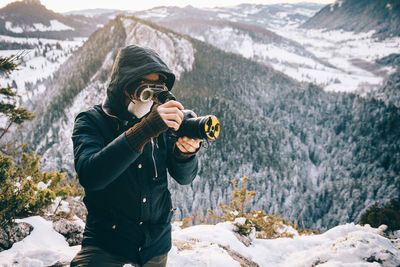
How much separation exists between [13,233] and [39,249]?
81 centimetres

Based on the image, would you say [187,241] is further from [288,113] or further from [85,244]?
[288,113]

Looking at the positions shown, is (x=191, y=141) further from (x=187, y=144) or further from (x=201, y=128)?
(x=201, y=128)

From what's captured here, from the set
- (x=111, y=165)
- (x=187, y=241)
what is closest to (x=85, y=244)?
(x=111, y=165)

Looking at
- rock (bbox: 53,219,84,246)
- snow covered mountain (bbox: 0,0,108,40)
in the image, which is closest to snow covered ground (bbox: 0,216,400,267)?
rock (bbox: 53,219,84,246)

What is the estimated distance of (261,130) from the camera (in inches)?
1850

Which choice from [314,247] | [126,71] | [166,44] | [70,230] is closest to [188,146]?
[126,71]

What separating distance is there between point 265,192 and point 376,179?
21.4 m

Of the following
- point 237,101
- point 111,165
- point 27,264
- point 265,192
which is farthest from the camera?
point 237,101

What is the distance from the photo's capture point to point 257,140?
45531mm

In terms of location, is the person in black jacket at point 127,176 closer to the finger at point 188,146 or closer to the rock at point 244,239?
the finger at point 188,146

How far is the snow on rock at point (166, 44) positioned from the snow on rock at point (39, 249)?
48137mm

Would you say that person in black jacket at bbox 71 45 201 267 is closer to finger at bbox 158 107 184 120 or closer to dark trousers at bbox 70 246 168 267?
dark trousers at bbox 70 246 168 267

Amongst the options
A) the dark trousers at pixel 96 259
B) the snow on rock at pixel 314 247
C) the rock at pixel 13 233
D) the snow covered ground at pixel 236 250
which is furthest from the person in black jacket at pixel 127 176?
the snow on rock at pixel 314 247

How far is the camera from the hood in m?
2.13
